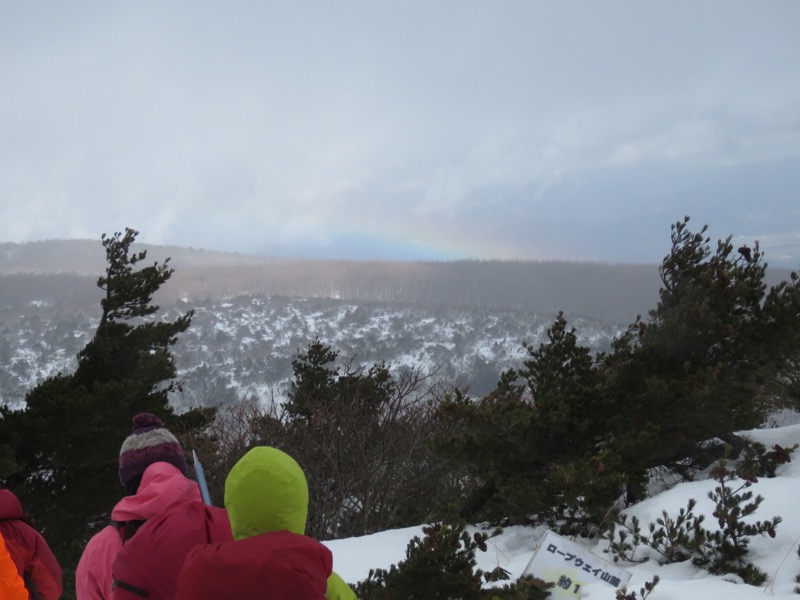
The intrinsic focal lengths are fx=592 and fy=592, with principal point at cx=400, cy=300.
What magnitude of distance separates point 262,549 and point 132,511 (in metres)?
0.97

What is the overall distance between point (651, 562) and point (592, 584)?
1016 millimetres

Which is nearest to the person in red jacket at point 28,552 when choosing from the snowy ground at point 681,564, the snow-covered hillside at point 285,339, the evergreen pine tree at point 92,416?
the snowy ground at point 681,564

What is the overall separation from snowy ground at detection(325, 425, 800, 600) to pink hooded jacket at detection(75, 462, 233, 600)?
2646 mm

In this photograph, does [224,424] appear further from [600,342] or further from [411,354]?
[411,354]

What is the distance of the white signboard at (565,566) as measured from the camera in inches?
145

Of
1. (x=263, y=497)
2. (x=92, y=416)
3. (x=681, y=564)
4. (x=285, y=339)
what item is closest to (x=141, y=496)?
(x=263, y=497)

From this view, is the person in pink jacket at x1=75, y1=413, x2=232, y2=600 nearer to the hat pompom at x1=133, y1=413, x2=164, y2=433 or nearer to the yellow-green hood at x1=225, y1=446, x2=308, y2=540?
the hat pompom at x1=133, y1=413, x2=164, y2=433

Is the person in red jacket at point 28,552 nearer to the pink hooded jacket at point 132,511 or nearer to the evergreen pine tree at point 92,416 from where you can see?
the pink hooded jacket at point 132,511

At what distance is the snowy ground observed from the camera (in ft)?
11.9

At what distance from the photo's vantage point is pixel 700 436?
7.97 metres

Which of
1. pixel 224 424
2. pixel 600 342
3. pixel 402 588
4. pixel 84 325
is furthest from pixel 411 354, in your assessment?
pixel 402 588

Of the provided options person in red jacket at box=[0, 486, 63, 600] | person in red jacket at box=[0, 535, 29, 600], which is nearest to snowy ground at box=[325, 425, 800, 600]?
person in red jacket at box=[0, 486, 63, 600]

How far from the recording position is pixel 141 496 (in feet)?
8.21

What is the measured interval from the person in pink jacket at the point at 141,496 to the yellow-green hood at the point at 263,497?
0.58 m
